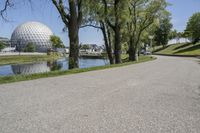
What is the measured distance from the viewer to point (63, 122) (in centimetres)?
434

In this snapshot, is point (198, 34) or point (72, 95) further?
point (198, 34)

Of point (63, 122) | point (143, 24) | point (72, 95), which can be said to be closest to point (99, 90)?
point (72, 95)

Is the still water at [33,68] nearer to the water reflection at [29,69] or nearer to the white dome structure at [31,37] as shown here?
the water reflection at [29,69]

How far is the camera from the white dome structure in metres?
121

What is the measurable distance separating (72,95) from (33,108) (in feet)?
5.36

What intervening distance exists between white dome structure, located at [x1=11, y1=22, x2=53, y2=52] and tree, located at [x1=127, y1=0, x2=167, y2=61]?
93.7 m

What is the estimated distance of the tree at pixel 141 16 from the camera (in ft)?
101

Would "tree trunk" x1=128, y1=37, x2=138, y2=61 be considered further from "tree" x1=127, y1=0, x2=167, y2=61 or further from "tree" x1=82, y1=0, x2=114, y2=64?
"tree" x1=82, y1=0, x2=114, y2=64

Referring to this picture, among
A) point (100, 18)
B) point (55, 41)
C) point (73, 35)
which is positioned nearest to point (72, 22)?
point (73, 35)

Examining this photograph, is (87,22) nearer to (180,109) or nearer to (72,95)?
(72,95)

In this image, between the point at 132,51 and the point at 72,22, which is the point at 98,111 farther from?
the point at 132,51

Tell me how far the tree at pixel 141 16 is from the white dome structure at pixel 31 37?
3689 inches

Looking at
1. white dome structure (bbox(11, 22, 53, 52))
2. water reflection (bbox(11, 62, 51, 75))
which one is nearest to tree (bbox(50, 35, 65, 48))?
white dome structure (bbox(11, 22, 53, 52))

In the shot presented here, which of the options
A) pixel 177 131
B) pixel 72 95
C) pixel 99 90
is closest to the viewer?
pixel 177 131
